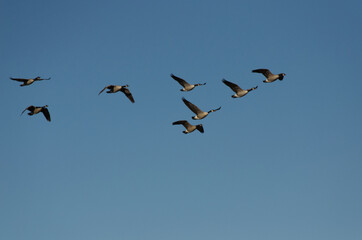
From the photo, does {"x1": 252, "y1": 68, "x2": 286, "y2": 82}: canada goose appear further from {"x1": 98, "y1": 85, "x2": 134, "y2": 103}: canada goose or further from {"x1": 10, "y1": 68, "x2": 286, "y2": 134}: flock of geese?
{"x1": 98, "y1": 85, "x2": 134, "y2": 103}: canada goose

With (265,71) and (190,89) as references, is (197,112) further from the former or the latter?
(265,71)

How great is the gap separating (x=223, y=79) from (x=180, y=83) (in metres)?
3.93

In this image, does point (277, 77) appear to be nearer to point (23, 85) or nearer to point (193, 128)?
point (193, 128)

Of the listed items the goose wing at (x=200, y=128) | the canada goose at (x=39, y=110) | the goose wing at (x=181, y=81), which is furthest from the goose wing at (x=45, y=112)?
the goose wing at (x=200, y=128)

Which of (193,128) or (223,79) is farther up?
(223,79)

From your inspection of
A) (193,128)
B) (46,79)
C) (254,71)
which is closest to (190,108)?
(193,128)

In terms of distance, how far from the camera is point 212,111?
52.8 metres

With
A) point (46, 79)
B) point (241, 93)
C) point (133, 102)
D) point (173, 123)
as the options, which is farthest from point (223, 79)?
point (46, 79)

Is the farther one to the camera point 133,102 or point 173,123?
point 133,102

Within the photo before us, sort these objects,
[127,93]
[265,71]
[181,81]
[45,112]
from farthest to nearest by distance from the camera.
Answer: [127,93] → [45,112] → [181,81] → [265,71]

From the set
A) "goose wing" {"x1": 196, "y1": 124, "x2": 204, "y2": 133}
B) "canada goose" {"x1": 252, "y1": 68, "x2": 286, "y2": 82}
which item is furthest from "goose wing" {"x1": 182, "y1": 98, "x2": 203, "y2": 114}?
"canada goose" {"x1": 252, "y1": 68, "x2": 286, "y2": 82}

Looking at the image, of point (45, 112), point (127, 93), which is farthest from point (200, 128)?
point (45, 112)

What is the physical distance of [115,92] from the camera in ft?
176

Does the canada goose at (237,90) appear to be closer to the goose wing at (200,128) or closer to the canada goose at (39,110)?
the goose wing at (200,128)
